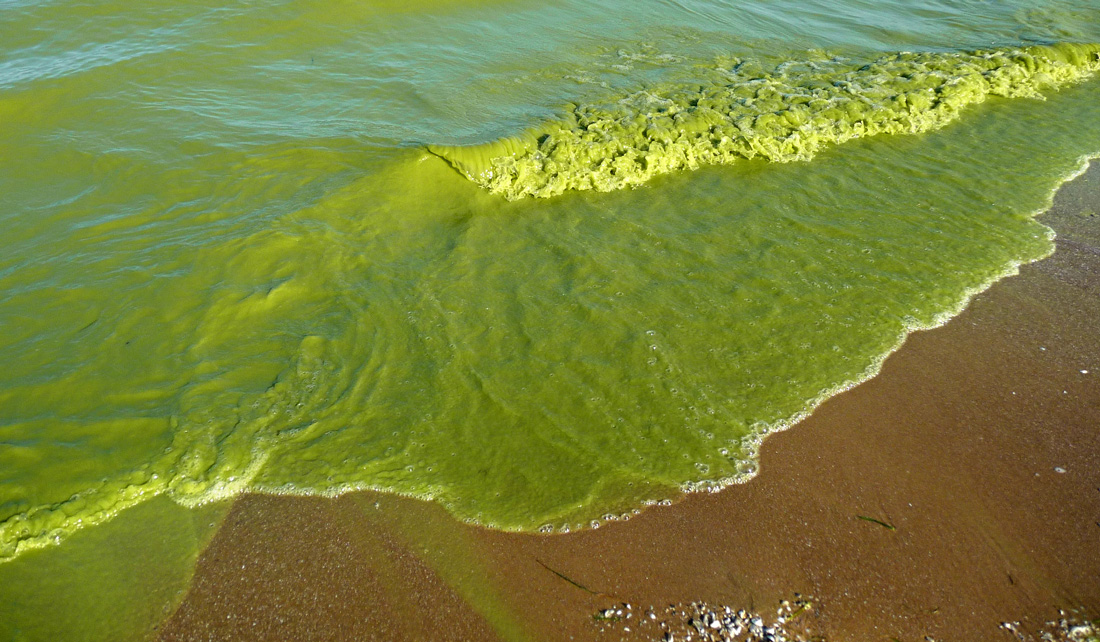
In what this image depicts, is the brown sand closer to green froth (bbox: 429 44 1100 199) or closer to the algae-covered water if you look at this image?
the algae-covered water

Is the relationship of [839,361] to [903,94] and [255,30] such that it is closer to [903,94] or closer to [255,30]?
[903,94]

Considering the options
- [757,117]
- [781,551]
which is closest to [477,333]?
[781,551]

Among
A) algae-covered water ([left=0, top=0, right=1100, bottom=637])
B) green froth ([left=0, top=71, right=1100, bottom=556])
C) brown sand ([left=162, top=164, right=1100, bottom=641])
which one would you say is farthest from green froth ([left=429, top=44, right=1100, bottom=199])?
brown sand ([left=162, top=164, right=1100, bottom=641])

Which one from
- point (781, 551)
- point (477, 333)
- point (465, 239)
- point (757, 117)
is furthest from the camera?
point (757, 117)

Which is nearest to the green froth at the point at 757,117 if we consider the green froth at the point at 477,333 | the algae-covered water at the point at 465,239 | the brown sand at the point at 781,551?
the algae-covered water at the point at 465,239

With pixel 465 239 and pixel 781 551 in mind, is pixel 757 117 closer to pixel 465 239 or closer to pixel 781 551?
pixel 465 239

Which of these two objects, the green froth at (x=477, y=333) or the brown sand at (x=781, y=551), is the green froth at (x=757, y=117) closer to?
the green froth at (x=477, y=333)

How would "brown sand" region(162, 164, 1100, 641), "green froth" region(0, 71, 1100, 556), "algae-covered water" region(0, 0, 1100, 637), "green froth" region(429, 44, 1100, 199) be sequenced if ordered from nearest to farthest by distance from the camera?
"brown sand" region(162, 164, 1100, 641) < "green froth" region(0, 71, 1100, 556) < "algae-covered water" region(0, 0, 1100, 637) < "green froth" region(429, 44, 1100, 199)
